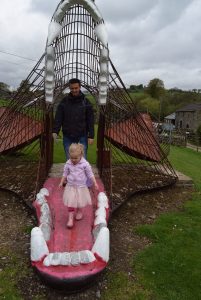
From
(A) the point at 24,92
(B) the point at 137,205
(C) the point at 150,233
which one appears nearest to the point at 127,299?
(C) the point at 150,233

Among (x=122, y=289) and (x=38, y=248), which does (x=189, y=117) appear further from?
(x=38, y=248)

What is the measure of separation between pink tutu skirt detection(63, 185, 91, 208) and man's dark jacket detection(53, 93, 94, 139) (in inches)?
58.2

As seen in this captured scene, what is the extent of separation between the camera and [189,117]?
62875mm

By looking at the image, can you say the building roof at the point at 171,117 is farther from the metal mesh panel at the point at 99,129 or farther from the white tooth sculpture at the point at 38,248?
the white tooth sculpture at the point at 38,248

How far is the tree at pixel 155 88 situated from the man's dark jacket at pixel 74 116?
7099 cm

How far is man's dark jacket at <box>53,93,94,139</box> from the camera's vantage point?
6.80m

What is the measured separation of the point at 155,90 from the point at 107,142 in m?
69.9

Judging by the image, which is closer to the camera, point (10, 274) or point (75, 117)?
point (10, 274)

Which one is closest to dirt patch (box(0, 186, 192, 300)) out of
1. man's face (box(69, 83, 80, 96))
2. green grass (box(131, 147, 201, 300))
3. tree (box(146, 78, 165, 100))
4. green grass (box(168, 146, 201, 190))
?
green grass (box(131, 147, 201, 300))

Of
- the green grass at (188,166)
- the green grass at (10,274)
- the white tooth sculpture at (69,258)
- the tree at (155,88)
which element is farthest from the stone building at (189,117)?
the white tooth sculpture at (69,258)

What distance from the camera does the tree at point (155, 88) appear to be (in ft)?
251

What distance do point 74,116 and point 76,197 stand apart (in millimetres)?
1832

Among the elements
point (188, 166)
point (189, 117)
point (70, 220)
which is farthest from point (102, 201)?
point (189, 117)

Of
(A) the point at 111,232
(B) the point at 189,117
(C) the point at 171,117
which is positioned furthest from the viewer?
(C) the point at 171,117
